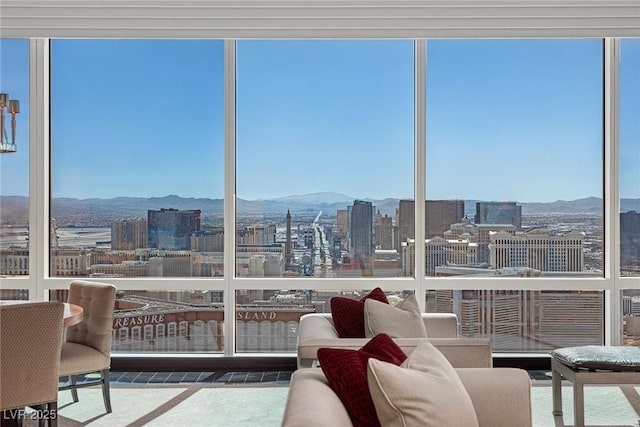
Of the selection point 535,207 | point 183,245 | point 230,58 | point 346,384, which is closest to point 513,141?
point 535,207

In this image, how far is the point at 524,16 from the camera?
447 cm

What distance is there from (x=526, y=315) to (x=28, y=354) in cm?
356

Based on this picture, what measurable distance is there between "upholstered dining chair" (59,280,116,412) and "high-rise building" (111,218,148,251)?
99 cm

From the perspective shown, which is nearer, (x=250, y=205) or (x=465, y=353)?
(x=465, y=353)

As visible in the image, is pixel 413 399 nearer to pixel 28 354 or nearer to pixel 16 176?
pixel 28 354

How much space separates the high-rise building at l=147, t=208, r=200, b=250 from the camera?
4.71 m

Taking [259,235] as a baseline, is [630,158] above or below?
above

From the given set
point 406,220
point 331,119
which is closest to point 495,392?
point 406,220

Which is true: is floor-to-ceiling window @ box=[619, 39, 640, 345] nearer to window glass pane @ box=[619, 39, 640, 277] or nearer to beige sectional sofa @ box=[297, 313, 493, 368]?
window glass pane @ box=[619, 39, 640, 277]

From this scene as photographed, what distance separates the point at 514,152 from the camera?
4684mm

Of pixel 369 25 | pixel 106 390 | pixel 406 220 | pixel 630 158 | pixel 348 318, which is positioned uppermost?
pixel 369 25

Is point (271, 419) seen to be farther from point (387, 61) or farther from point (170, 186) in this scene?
point (387, 61)

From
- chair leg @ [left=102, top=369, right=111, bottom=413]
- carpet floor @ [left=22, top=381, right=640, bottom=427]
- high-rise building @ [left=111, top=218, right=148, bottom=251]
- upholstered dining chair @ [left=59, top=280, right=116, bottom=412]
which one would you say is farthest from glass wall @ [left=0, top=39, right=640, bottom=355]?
chair leg @ [left=102, top=369, right=111, bottom=413]

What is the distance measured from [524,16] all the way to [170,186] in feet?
10.1
